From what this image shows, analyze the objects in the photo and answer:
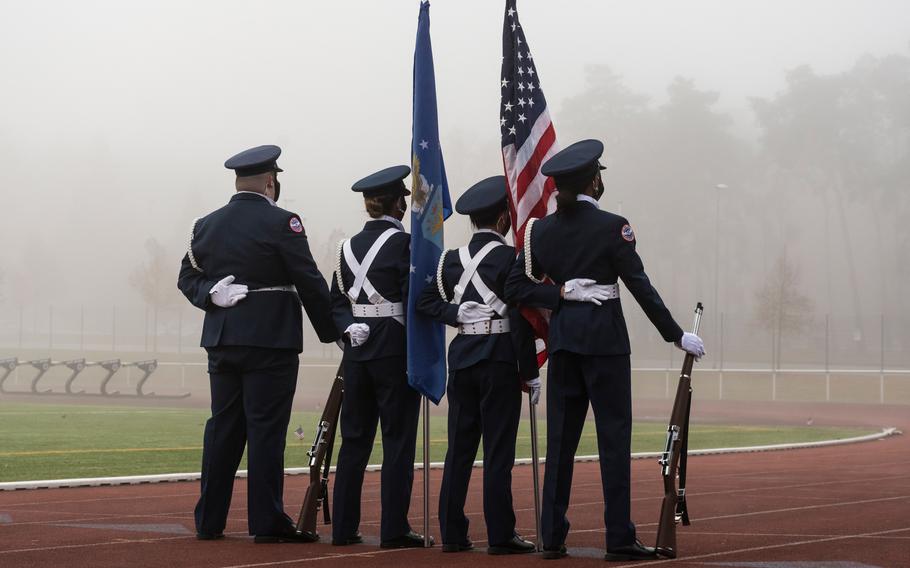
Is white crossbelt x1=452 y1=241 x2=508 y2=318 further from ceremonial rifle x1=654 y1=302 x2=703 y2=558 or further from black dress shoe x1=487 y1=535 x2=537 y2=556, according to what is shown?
black dress shoe x1=487 y1=535 x2=537 y2=556

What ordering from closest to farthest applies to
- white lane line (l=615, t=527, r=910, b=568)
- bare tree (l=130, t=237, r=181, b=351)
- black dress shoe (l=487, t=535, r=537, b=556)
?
white lane line (l=615, t=527, r=910, b=568)
black dress shoe (l=487, t=535, r=537, b=556)
bare tree (l=130, t=237, r=181, b=351)

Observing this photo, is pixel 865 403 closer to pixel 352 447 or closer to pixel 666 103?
pixel 352 447

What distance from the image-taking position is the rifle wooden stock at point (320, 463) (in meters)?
7.02

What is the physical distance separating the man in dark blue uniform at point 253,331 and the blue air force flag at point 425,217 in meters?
0.53

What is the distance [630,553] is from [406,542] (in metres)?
1.33

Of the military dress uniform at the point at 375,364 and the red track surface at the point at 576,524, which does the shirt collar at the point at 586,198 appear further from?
the red track surface at the point at 576,524

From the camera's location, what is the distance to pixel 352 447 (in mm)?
7152

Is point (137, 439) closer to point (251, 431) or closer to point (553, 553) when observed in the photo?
point (251, 431)

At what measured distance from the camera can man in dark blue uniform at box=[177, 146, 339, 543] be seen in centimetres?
699

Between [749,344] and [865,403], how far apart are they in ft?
102

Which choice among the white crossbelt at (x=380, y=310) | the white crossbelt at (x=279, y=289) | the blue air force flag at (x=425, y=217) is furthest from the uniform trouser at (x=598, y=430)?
the white crossbelt at (x=279, y=289)

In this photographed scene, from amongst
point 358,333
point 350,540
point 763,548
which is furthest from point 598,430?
point 350,540

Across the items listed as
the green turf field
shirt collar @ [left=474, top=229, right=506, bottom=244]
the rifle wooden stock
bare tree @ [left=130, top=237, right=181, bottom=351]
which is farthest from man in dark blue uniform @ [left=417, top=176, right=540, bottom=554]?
bare tree @ [left=130, top=237, right=181, bottom=351]

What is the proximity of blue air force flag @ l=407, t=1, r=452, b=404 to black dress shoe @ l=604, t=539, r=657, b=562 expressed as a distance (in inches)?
49.7
